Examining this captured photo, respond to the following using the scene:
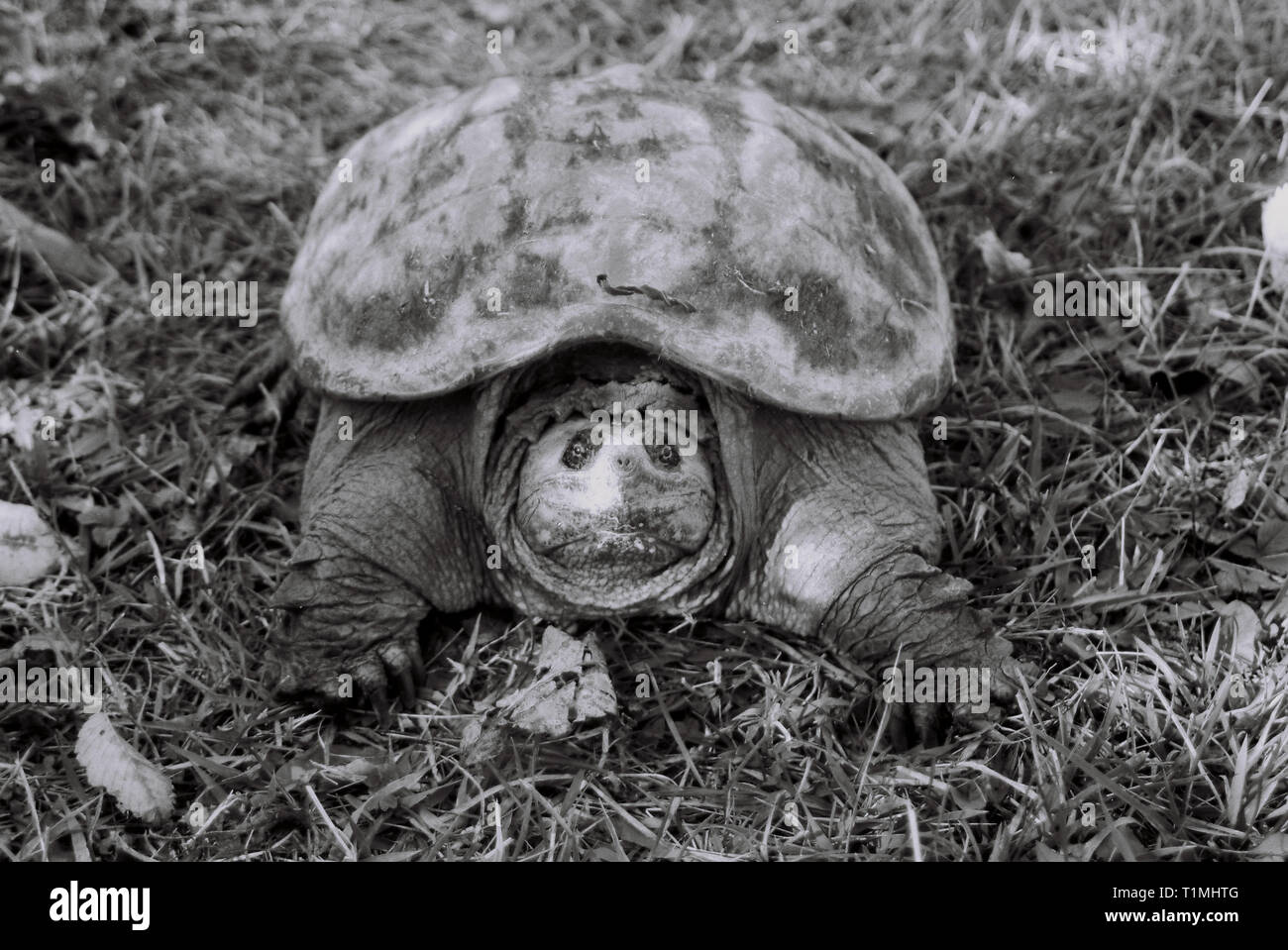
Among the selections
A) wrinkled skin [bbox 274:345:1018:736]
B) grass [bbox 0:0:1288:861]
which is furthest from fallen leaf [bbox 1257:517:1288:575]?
wrinkled skin [bbox 274:345:1018:736]

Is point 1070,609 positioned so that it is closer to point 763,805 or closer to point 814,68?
point 763,805

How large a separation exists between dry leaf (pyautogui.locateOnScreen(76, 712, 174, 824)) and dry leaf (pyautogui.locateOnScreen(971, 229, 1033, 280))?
282cm

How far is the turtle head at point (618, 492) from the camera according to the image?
281cm

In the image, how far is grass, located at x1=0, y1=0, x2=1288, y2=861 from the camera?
2719 millimetres

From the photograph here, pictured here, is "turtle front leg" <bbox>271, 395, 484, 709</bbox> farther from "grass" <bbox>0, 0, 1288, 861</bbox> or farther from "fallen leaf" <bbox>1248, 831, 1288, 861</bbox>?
"fallen leaf" <bbox>1248, 831, 1288, 861</bbox>

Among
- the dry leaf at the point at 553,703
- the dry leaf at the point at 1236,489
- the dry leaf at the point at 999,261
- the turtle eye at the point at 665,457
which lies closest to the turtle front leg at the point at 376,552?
the dry leaf at the point at 553,703

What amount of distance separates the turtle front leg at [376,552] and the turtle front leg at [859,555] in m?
0.77
